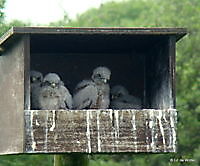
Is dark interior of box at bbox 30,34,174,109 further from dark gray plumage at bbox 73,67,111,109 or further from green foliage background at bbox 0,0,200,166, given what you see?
green foliage background at bbox 0,0,200,166

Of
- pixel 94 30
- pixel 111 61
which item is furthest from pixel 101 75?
pixel 94 30

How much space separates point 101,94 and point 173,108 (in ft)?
2.90

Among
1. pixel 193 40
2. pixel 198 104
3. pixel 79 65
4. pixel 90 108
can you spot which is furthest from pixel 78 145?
pixel 193 40

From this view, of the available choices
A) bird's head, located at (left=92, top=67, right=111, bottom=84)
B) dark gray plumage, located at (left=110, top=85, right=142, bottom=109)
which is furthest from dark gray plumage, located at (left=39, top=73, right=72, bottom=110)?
dark gray plumage, located at (left=110, top=85, right=142, bottom=109)

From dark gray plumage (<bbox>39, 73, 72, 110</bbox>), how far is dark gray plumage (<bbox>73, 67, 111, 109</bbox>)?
0.45 ft

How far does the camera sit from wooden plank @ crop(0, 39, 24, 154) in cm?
875

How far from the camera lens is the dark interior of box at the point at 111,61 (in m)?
9.63

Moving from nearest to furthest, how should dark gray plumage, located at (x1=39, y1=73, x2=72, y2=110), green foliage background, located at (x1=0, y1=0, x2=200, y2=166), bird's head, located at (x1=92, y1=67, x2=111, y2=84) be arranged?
dark gray plumage, located at (x1=39, y1=73, x2=72, y2=110), bird's head, located at (x1=92, y1=67, x2=111, y2=84), green foliage background, located at (x1=0, y1=0, x2=200, y2=166)

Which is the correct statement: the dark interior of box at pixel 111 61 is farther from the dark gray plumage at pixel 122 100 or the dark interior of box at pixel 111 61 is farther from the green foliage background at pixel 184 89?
the green foliage background at pixel 184 89

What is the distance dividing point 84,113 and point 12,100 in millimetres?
798

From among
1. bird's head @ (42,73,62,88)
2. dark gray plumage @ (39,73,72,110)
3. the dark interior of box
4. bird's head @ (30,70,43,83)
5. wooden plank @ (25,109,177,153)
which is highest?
the dark interior of box

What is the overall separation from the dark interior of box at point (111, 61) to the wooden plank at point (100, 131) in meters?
0.80

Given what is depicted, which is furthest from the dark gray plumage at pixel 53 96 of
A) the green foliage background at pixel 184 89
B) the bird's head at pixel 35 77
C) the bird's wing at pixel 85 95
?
the green foliage background at pixel 184 89

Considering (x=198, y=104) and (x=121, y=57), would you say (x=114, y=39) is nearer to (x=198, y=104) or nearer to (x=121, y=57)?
(x=121, y=57)
